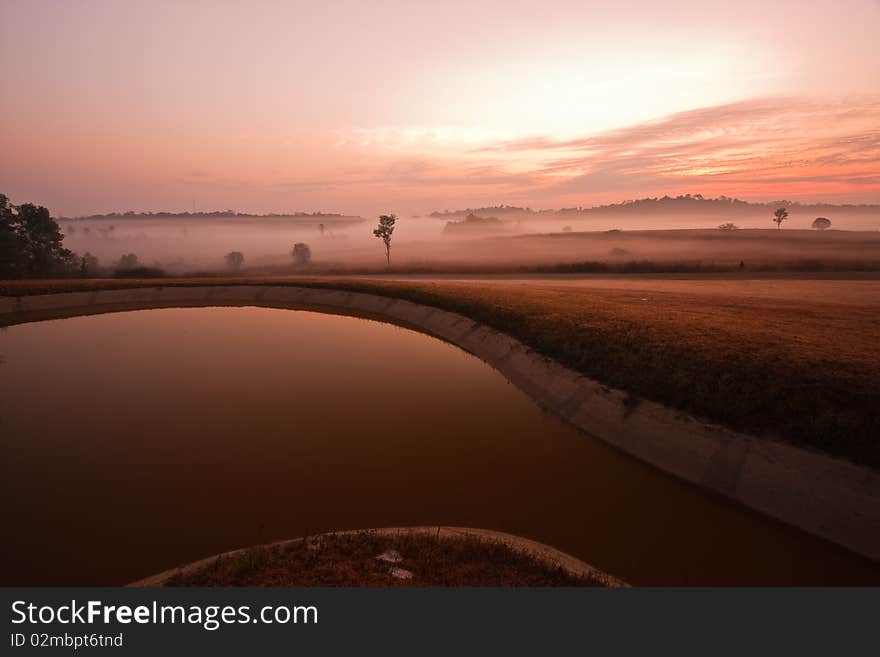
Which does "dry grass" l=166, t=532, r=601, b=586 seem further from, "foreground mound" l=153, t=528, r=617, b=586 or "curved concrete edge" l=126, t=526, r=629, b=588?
"curved concrete edge" l=126, t=526, r=629, b=588

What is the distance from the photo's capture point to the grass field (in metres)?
13.8

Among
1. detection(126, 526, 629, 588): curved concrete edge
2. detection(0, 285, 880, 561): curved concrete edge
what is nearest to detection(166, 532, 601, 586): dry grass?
detection(126, 526, 629, 588): curved concrete edge

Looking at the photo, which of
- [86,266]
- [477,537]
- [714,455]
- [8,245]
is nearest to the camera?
[477,537]

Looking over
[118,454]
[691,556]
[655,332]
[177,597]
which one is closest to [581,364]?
[655,332]

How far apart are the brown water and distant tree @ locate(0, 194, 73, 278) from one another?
68.3 metres

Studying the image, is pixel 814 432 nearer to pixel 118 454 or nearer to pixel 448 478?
pixel 448 478

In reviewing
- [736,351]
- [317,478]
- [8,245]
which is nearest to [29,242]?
[8,245]

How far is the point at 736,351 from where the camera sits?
18453 mm

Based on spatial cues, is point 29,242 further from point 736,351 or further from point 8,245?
point 736,351

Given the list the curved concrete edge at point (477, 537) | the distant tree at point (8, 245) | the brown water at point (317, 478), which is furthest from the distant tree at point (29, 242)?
the curved concrete edge at point (477, 537)

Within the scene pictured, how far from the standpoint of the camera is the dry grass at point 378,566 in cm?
899

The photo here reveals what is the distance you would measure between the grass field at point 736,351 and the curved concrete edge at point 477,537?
27.6ft

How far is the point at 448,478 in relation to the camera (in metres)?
14.0

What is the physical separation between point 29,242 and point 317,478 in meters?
101
